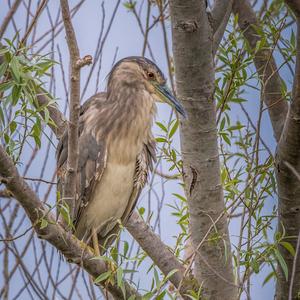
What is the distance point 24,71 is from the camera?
5.43 ft

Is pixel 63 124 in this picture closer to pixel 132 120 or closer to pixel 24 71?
pixel 132 120

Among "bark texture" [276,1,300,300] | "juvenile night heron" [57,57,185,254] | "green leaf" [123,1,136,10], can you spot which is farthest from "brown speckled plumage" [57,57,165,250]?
"bark texture" [276,1,300,300]

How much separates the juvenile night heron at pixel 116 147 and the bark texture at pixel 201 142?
1.59 feet

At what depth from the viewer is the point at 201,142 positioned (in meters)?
2.06

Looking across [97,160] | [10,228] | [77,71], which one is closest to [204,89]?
[77,71]

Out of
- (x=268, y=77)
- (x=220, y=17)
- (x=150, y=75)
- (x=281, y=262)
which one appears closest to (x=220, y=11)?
(x=220, y=17)

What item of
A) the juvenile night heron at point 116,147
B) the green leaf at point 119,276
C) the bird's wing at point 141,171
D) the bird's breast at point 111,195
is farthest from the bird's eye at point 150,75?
the green leaf at point 119,276

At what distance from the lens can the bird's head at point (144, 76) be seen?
2688 millimetres

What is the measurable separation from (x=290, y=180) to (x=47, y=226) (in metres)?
0.74

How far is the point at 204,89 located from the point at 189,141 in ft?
0.61

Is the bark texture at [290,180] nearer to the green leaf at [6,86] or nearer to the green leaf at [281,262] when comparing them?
the green leaf at [281,262]

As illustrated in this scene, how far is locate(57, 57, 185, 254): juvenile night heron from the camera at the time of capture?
8.61 ft

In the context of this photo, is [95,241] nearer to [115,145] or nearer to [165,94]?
[115,145]

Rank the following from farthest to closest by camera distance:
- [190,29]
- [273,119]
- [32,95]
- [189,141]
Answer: [273,119] < [189,141] < [190,29] < [32,95]
